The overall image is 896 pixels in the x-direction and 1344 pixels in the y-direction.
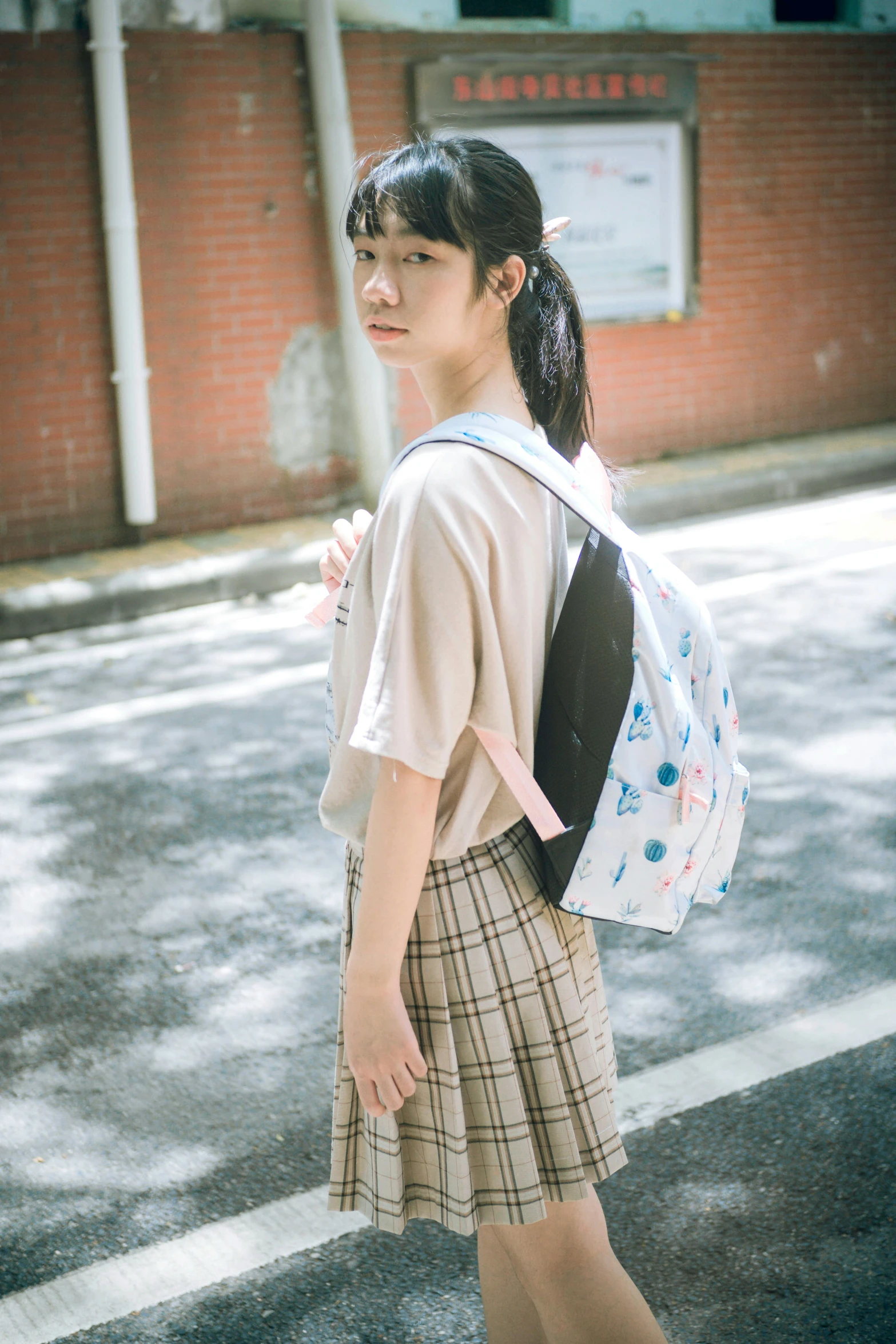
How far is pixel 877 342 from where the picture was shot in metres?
12.6

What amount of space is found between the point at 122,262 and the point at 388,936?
773 centimetres

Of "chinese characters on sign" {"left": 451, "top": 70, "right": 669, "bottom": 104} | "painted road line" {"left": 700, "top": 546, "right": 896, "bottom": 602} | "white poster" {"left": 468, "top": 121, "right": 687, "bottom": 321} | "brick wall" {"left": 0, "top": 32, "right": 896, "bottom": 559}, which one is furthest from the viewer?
"white poster" {"left": 468, "top": 121, "right": 687, "bottom": 321}

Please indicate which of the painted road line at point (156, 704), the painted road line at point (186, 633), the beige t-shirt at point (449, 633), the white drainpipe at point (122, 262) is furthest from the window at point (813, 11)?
the beige t-shirt at point (449, 633)

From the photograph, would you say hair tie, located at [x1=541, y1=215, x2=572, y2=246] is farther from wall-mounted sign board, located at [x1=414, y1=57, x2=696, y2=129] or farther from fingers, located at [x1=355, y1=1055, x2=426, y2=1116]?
wall-mounted sign board, located at [x1=414, y1=57, x2=696, y2=129]

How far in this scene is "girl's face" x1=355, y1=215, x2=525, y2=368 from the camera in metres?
1.72

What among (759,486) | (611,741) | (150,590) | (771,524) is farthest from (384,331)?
(759,486)

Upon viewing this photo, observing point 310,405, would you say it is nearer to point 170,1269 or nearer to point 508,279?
point 170,1269

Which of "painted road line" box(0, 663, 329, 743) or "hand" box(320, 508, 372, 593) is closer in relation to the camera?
"hand" box(320, 508, 372, 593)

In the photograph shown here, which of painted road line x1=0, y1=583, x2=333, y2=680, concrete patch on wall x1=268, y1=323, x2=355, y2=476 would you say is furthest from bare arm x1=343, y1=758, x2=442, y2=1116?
concrete patch on wall x1=268, y1=323, x2=355, y2=476

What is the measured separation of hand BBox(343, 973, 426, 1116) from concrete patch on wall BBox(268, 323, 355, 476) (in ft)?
27.2

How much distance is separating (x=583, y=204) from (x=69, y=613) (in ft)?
17.8

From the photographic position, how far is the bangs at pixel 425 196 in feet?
5.60

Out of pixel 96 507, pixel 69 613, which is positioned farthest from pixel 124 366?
pixel 69 613

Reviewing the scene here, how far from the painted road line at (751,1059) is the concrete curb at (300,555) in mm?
3062
